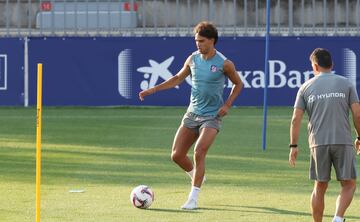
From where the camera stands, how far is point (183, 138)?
1273 cm

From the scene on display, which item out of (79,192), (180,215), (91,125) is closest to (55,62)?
(91,125)

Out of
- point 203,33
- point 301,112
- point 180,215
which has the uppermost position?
point 203,33

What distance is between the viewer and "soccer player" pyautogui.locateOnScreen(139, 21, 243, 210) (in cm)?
1229

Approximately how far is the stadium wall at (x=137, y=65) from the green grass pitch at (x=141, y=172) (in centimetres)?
172

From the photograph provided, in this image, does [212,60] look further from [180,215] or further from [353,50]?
[353,50]

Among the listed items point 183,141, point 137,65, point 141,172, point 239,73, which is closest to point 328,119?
point 183,141

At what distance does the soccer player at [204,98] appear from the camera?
40.3 ft

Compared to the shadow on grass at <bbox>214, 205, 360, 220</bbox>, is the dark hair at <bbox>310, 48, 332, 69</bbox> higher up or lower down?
higher up

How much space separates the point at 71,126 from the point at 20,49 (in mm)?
4074

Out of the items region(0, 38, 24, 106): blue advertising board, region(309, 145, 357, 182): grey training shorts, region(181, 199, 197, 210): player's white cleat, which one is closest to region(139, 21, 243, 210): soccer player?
region(181, 199, 197, 210): player's white cleat

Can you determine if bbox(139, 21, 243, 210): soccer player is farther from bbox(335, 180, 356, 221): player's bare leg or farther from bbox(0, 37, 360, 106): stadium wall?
bbox(0, 37, 360, 106): stadium wall

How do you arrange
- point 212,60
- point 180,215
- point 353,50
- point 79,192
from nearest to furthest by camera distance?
point 180,215 → point 212,60 → point 79,192 → point 353,50

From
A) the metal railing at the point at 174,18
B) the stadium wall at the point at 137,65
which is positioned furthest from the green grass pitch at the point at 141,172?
the metal railing at the point at 174,18

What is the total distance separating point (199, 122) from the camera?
12594 millimetres
